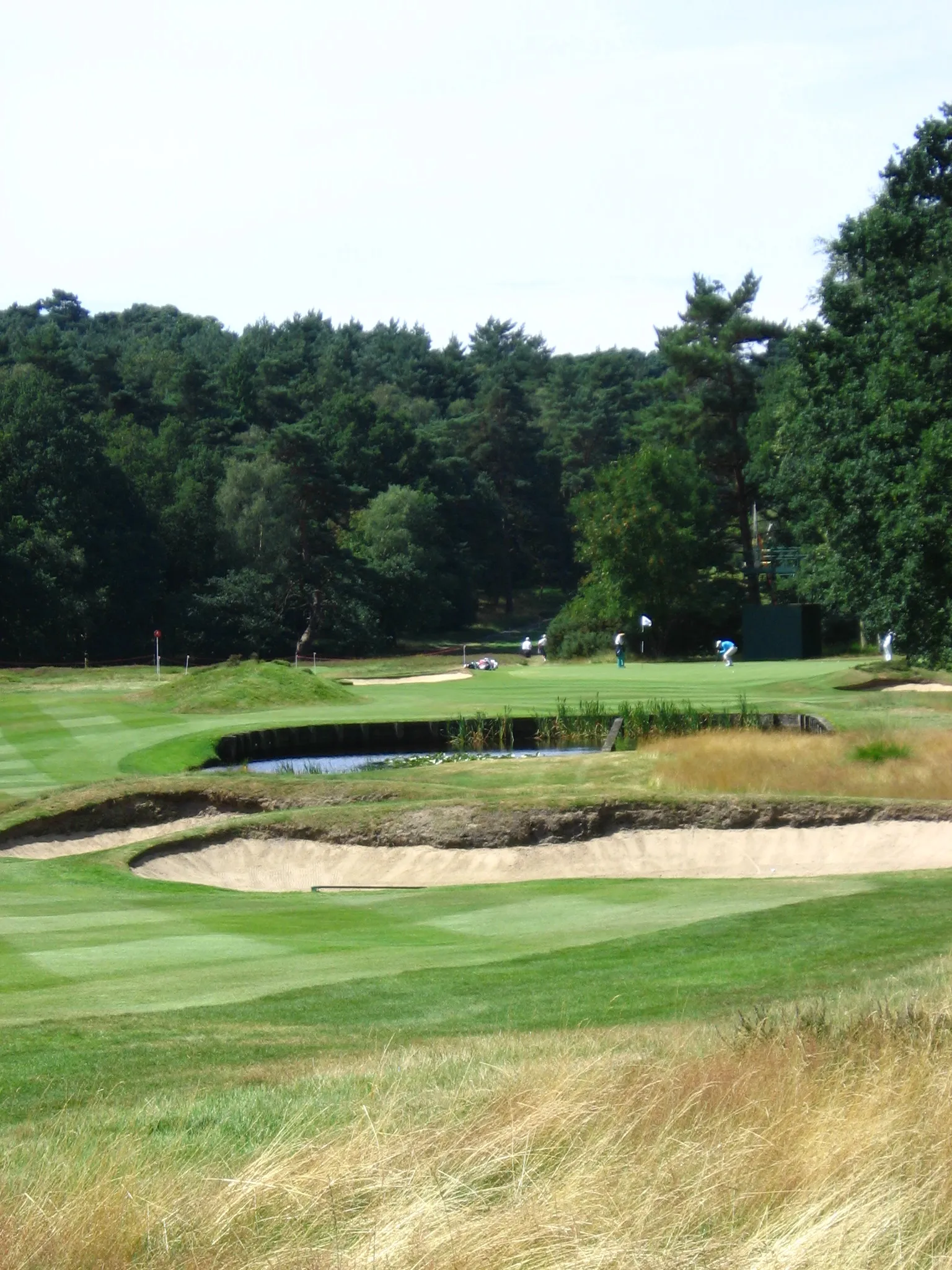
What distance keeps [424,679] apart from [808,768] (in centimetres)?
2806

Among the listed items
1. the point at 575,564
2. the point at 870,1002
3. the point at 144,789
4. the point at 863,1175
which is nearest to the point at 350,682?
the point at 144,789

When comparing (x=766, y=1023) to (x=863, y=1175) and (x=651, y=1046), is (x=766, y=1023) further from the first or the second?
(x=863, y=1175)

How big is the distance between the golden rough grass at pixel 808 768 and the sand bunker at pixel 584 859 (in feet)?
7.98

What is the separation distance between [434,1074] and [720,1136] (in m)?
1.83

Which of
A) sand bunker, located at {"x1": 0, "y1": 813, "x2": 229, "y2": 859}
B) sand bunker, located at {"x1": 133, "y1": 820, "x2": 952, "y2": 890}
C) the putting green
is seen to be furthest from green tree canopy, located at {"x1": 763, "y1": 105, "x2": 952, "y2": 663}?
sand bunker, located at {"x1": 0, "y1": 813, "x2": 229, "y2": 859}

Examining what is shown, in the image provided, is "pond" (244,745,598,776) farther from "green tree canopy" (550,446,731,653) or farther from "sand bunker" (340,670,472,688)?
"green tree canopy" (550,446,731,653)

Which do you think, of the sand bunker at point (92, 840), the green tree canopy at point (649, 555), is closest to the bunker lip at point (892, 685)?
the sand bunker at point (92, 840)

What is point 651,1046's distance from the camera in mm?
7770

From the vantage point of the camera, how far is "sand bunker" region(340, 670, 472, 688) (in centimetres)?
5162

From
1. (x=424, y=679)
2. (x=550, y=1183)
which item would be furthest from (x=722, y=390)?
(x=550, y=1183)

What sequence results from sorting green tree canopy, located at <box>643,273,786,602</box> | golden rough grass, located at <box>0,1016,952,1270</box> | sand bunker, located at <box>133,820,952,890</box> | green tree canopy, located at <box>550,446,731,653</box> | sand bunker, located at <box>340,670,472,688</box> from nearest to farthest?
golden rough grass, located at <box>0,1016,952,1270</box>
sand bunker, located at <box>133,820,952,890</box>
sand bunker, located at <box>340,670,472,688</box>
green tree canopy, located at <box>550,446,731,653</box>
green tree canopy, located at <box>643,273,786,602</box>

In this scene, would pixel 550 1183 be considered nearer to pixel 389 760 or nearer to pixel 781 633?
pixel 389 760

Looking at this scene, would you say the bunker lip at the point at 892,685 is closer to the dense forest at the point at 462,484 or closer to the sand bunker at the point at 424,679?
the dense forest at the point at 462,484

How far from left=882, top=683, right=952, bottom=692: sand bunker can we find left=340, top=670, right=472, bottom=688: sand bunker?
14596 mm
